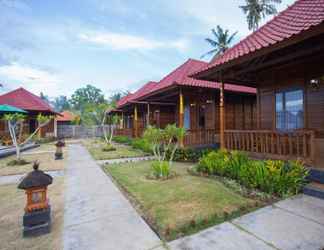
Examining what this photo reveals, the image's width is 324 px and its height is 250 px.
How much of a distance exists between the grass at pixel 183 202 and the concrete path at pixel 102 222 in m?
0.23

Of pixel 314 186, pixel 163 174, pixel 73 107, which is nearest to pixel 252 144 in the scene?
pixel 314 186

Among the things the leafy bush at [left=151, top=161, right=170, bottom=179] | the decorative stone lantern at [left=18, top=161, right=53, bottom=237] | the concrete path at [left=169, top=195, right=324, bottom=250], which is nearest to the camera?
the concrete path at [left=169, top=195, right=324, bottom=250]

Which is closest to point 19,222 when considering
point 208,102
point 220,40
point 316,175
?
point 316,175

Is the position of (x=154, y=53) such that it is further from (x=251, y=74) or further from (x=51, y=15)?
(x=251, y=74)

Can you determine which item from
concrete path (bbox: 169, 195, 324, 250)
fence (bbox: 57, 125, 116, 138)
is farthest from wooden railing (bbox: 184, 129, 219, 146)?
fence (bbox: 57, 125, 116, 138)

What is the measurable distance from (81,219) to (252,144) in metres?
4.89

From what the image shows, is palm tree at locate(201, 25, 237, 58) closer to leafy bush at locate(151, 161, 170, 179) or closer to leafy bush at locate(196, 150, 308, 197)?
leafy bush at locate(196, 150, 308, 197)

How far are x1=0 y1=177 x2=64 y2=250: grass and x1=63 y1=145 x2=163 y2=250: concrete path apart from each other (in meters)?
0.12

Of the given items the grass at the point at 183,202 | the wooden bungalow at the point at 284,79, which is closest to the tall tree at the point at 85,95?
the wooden bungalow at the point at 284,79

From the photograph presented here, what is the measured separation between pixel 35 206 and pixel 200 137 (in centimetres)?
716

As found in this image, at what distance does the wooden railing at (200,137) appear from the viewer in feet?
28.2

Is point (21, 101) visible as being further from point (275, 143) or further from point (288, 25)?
point (288, 25)

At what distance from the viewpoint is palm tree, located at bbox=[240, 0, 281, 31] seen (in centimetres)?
2331

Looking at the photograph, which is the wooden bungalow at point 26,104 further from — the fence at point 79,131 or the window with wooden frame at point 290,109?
the window with wooden frame at point 290,109
